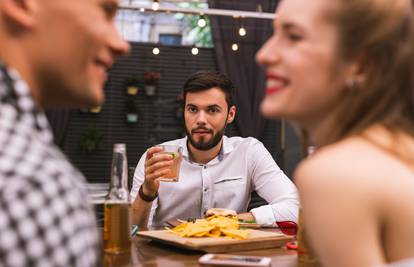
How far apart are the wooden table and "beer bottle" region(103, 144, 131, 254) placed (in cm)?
4

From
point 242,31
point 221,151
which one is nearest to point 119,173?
point 221,151

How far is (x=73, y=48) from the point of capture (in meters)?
0.80

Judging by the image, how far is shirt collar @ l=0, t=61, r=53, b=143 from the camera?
70 cm

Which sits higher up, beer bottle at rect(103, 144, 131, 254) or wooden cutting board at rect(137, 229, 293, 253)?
beer bottle at rect(103, 144, 131, 254)

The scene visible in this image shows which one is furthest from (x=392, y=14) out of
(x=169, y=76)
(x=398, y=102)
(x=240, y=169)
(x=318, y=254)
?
(x=169, y=76)

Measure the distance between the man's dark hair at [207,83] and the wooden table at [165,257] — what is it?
1415 millimetres

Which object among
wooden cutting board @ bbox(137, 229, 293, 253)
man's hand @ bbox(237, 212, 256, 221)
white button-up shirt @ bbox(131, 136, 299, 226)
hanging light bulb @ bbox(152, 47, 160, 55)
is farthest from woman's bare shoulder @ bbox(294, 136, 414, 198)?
hanging light bulb @ bbox(152, 47, 160, 55)

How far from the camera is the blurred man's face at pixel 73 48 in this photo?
0.78m

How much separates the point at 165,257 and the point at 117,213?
21 centimetres

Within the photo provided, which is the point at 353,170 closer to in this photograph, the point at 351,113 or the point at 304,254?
the point at 351,113

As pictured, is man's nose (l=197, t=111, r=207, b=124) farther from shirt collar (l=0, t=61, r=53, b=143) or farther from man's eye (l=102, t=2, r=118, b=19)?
shirt collar (l=0, t=61, r=53, b=143)

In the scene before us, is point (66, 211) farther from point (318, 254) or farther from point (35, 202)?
point (318, 254)

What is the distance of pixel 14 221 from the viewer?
1.96ft

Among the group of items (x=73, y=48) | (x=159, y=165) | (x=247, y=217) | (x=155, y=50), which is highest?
(x=155, y=50)
